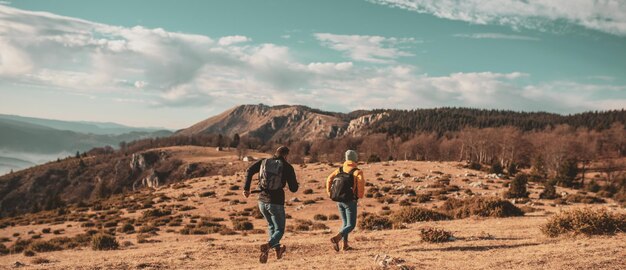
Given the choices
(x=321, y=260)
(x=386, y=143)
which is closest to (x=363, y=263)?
(x=321, y=260)

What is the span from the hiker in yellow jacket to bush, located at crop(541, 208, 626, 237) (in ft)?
19.9

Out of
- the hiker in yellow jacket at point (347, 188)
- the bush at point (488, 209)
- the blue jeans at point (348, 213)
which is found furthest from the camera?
the bush at point (488, 209)

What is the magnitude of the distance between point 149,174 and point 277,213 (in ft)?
604

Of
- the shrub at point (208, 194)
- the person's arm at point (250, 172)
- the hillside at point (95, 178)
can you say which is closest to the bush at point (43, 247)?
the person's arm at point (250, 172)

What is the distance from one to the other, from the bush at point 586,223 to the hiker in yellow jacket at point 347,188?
605 centimetres

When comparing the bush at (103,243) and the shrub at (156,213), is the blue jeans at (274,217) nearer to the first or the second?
the bush at (103,243)

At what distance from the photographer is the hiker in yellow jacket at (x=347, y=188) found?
1039cm

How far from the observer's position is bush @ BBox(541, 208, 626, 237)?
1138cm

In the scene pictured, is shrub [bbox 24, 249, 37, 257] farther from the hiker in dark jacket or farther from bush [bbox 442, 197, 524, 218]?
bush [bbox 442, 197, 524, 218]

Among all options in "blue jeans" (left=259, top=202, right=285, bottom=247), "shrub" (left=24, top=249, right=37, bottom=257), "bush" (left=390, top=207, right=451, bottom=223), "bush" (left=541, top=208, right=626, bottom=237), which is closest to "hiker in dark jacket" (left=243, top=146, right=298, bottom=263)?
"blue jeans" (left=259, top=202, right=285, bottom=247)

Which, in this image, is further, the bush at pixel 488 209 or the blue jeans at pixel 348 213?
the bush at pixel 488 209

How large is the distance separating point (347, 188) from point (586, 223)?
275 inches

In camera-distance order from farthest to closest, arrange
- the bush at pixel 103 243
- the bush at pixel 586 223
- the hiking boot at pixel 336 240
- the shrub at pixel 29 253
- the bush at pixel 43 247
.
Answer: the bush at pixel 43 247 → the shrub at pixel 29 253 → the bush at pixel 103 243 → the bush at pixel 586 223 → the hiking boot at pixel 336 240

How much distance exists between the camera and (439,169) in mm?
51062
